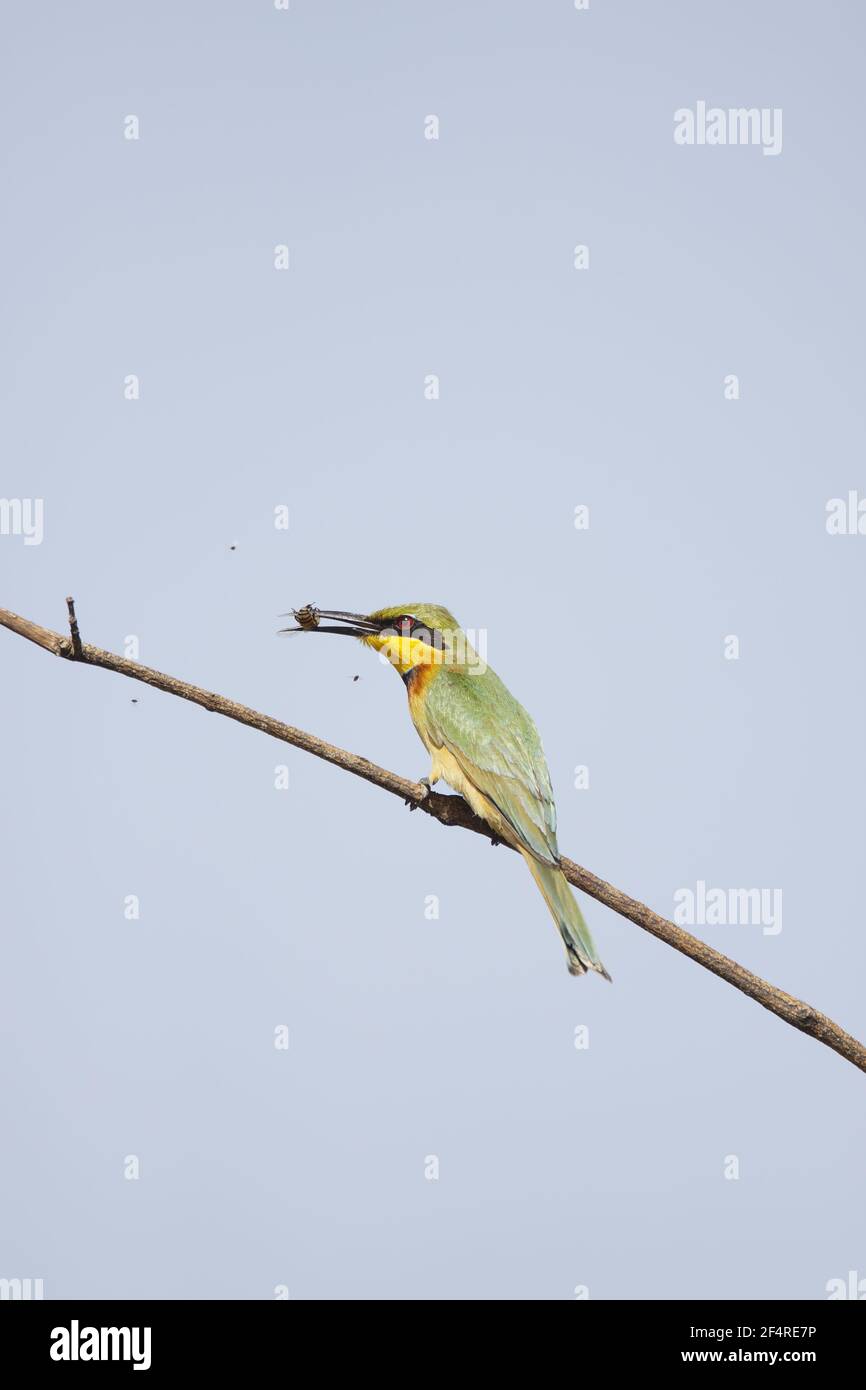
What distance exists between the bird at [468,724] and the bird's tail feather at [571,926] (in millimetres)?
10

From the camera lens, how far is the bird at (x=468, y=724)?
317 cm

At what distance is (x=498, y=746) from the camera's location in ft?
11.0

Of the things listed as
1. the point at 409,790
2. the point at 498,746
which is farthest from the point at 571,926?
the point at 498,746

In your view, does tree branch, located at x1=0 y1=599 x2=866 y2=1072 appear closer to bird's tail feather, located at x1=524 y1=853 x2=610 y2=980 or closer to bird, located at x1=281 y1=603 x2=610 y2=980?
bird's tail feather, located at x1=524 y1=853 x2=610 y2=980

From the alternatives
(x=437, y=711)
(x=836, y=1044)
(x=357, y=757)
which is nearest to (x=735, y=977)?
(x=836, y=1044)

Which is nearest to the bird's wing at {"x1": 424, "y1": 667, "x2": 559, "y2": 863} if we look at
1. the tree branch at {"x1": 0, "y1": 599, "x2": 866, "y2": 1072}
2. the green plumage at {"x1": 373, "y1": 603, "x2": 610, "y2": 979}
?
the green plumage at {"x1": 373, "y1": 603, "x2": 610, "y2": 979}

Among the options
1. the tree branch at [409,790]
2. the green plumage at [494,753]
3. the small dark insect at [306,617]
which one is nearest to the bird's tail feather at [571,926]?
the green plumage at [494,753]

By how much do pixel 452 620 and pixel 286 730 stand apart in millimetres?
1205

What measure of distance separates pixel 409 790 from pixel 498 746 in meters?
0.71

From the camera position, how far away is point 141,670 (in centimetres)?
243

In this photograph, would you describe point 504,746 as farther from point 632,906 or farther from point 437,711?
point 632,906

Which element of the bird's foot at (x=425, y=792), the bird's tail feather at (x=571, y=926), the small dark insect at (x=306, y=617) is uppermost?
the small dark insect at (x=306, y=617)

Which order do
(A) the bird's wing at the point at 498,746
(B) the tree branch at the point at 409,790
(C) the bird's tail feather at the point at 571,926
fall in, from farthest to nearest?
(A) the bird's wing at the point at 498,746
(C) the bird's tail feather at the point at 571,926
(B) the tree branch at the point at 409,790

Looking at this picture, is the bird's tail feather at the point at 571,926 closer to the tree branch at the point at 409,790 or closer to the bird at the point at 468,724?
the bird at the point at 468,724
